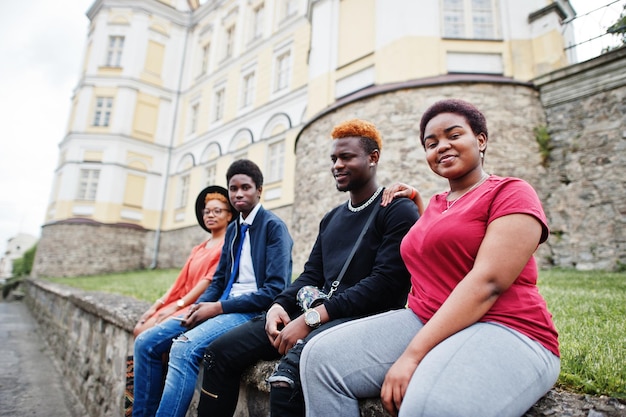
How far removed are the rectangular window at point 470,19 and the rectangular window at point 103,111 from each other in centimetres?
1767

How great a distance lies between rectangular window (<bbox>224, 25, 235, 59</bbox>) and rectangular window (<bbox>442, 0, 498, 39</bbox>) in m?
12.8

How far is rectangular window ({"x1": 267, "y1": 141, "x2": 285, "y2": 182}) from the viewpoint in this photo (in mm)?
14672

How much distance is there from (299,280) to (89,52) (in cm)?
2419

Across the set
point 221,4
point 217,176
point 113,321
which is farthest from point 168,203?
point 113,321

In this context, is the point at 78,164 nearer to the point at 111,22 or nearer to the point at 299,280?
the point at 111,22

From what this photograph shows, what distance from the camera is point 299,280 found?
2.24m

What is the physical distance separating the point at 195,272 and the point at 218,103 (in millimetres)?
17353

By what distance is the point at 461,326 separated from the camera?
1.30m

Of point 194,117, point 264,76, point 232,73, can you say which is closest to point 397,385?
point 264,76

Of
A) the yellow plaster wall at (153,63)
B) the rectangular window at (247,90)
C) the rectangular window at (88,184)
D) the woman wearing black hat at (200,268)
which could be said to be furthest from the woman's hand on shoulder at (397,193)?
the yellow plaster wall at (153,63)

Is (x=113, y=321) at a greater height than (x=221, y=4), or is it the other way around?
(x=221, y=4)

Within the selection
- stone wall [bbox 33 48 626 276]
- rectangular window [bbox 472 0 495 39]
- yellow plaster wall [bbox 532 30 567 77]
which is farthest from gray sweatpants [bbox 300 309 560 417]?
rectangular window [bbox 472 0 495 39]

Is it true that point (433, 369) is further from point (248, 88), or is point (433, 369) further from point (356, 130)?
point (248, 88)

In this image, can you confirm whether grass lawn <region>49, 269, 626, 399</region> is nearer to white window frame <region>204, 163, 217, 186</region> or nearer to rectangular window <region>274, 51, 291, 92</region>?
rectangular window <region>274, 51, 291, 92</region>
